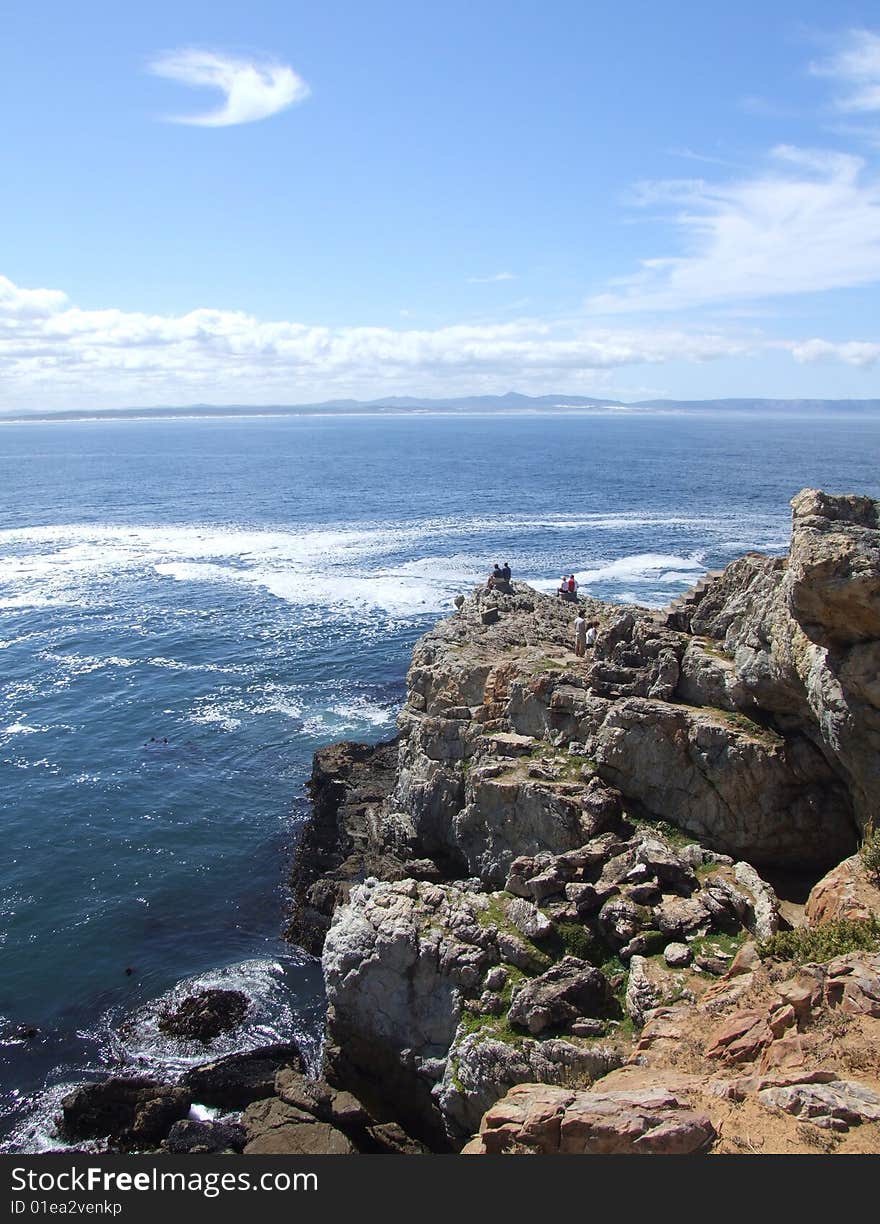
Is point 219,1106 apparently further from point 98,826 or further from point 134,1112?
point 98,826

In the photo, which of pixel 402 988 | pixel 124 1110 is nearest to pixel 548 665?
pixel 402 988

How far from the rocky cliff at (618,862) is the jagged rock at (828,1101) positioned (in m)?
0.07

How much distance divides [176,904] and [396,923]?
684 inches

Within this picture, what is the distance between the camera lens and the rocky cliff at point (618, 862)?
60.1 feet

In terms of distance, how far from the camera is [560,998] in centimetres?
2106

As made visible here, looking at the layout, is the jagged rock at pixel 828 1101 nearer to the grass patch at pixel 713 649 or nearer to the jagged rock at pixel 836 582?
the jagged rock at pixel 836 582

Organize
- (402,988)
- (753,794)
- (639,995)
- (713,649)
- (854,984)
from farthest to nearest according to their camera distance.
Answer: (713,649), (753,794), (402,988), (639,995), (854,984)

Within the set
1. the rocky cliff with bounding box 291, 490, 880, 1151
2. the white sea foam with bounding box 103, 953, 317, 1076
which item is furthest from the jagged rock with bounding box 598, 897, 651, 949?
the white sea foam with bounding box 103, 953, 317, 1076

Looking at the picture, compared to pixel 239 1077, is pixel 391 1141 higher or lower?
higher

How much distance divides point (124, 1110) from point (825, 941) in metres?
21.3

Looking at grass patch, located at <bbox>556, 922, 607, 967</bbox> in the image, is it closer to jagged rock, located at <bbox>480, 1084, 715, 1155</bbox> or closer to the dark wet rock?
jagged rock, located at <bbox>480, 1084, 715, 1155</bbox>

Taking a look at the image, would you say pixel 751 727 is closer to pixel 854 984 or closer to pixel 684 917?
pixel 684 917

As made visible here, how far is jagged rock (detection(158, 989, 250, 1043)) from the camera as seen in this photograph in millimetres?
30656

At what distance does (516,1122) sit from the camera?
15.6 metres
